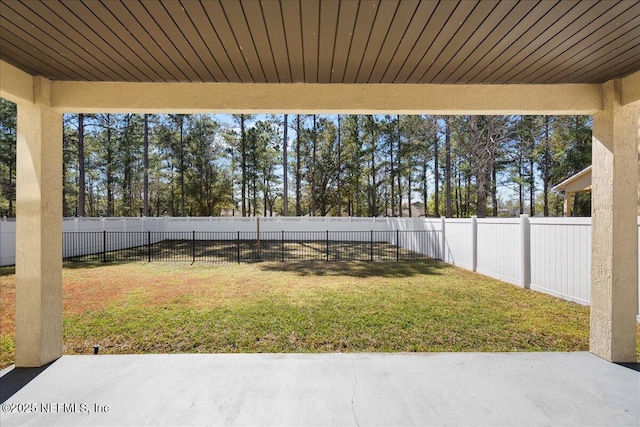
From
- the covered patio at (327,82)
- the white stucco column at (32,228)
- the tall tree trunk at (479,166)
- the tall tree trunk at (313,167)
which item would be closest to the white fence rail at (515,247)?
the covered patio at (327,82)

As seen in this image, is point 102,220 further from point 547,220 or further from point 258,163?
point 547,220

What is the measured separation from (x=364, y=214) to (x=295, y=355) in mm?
28624

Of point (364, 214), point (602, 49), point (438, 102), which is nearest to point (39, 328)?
point (438, 102)

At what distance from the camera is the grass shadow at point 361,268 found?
8.68 meters

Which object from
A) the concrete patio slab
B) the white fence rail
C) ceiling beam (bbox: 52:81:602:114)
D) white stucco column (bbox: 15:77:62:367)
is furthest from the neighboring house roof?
white stucco column (bbox: 15:77:62:367)

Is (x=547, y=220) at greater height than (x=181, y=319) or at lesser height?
greater

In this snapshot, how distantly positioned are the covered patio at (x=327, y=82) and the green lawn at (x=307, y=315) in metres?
0.72

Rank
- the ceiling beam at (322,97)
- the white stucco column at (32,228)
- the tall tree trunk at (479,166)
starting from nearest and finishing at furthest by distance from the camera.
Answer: the white stucco column at (32,228) < the ceiling beam at (322,97) < the tall tree trunk at (479,166)

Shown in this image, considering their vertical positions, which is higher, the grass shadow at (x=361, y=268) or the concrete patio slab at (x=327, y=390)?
the concrete patio slab at (x=327, y=390)

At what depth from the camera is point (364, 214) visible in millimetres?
31609

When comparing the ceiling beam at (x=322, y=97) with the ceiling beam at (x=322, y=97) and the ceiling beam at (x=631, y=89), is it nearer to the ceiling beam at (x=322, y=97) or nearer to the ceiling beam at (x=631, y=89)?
the ceiling beam at (x=322, y=97)

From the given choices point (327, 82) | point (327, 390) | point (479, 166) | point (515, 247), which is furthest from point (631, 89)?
point (479, 166)

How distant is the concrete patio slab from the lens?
2359 mm

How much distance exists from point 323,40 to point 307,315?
4151 mm
